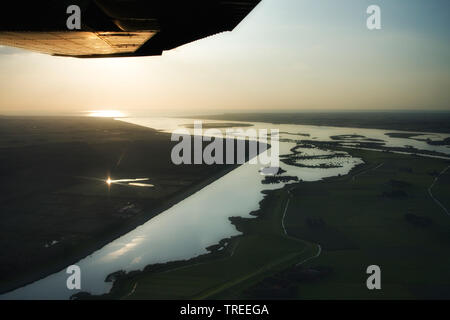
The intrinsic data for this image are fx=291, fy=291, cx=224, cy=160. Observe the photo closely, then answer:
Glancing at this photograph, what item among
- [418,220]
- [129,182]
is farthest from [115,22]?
[129,182]

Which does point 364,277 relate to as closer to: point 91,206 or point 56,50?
point 56,50

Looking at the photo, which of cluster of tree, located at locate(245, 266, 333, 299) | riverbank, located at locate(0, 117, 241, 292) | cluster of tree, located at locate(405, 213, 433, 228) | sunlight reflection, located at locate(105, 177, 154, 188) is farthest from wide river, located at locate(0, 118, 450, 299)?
cluster of tree, located at locate(405, 213, 433, 228)

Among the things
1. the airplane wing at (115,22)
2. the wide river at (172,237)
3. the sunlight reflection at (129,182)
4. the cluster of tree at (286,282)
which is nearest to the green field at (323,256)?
the cluster of tree at (286,282)

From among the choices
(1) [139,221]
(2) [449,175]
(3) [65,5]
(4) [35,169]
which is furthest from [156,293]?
(2) [449,175]

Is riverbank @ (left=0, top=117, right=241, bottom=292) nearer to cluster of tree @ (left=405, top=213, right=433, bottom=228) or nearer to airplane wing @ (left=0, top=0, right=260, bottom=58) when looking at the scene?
airplane wing @ (left=0, top=0, right=260, bottom=58)

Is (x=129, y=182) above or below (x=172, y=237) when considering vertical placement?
above

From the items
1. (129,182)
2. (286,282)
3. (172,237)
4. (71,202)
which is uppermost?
(129,182)

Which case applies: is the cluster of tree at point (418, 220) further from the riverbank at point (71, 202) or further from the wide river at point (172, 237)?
the riverbank at point (71, 202)

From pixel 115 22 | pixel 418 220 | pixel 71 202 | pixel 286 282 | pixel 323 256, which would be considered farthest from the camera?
pixel 71 202

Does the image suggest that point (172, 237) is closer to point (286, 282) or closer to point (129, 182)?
point (286, 282)
